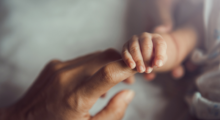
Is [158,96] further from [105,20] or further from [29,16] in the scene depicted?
[29,16]

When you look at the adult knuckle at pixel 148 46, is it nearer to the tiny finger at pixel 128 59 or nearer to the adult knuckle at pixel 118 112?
the tiny finger at pixel 128 59

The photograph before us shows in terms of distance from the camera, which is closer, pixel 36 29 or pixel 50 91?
pixel 50 91

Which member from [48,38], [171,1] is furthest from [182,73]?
[48,38]

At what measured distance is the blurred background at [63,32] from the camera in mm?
674

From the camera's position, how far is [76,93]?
400 mm

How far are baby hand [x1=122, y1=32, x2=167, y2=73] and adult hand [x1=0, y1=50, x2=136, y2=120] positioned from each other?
2 cm

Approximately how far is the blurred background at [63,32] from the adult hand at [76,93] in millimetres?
186

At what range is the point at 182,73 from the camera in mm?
637

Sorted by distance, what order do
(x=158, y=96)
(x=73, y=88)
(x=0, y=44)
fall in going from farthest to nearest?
(x=0, y=44) < (x=158, y=96) < (x=73, y=88)

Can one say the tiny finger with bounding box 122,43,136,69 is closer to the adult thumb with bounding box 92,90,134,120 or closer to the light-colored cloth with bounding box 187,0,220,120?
the adult thumb with bounding box 92,90,134,120

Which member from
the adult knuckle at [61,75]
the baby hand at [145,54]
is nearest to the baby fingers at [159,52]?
the baby hand at [145,54]

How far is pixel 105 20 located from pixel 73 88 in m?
0.48

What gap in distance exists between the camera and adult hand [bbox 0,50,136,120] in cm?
36

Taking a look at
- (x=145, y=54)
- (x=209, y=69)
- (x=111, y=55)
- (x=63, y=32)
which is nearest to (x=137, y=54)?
(x=145, y=54)
